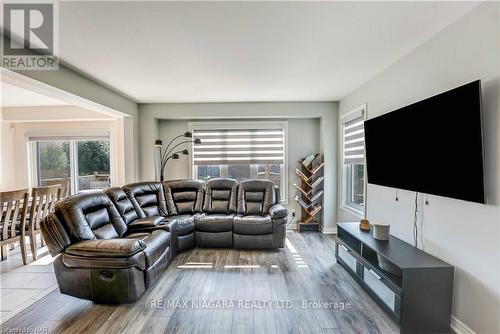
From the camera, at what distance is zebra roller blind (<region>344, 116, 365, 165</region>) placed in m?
3.57

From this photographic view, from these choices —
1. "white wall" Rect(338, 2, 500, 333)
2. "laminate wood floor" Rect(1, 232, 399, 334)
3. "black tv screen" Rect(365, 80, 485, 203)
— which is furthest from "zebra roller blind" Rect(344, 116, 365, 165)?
"laminate wood floor" Rect(1, 232, 399, 334)

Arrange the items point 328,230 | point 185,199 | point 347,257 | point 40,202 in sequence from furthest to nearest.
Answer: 1. point 328,230
2. point 185,199
3. point 40,202
4. point 347,257

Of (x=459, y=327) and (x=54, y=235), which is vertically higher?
(x=54, y=235)

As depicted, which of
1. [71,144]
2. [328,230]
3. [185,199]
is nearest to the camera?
[185,199]

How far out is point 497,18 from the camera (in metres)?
1.58

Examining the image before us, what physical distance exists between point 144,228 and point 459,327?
132 inches

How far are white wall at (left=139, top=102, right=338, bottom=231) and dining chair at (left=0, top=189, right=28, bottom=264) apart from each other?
1795 mm

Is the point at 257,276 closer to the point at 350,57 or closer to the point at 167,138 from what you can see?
the point at 350,57

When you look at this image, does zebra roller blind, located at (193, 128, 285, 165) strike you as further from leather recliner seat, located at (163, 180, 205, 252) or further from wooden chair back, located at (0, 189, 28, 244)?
wooden chair back, located at (0, 189, 28, 244)

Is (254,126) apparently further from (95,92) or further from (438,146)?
(438,146)

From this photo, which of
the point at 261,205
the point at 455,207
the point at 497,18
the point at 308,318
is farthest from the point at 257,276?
the point at 497,18

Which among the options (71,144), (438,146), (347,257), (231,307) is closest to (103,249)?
(231,307)

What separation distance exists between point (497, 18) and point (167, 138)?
4.79 meters

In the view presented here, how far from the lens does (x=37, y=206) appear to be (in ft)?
11.1
